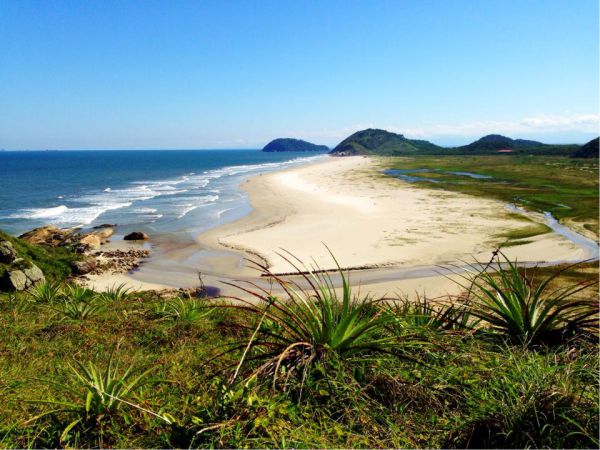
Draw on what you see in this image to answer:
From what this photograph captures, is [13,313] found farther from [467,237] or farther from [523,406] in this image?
[467,237]

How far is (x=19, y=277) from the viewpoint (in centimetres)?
1310

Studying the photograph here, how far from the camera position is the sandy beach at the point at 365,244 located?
1747 centimetres

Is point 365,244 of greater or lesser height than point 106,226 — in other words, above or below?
above

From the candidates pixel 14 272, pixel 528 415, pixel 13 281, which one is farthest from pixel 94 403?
pixel 14 272

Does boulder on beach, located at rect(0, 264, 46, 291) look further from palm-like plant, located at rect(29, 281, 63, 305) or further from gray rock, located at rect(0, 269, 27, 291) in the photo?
palm-like plant, located at rect(29, 281, 63, 305)

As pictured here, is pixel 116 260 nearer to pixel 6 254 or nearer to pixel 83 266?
pixel 83 266

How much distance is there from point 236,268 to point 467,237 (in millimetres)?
14014

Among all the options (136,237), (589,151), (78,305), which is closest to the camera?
(78,305)

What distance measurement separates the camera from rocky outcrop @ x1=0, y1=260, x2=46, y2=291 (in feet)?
41.7

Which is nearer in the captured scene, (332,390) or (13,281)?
(332,390)

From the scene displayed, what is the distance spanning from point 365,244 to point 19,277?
1597 centimetres

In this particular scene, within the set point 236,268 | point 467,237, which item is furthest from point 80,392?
point 467,237

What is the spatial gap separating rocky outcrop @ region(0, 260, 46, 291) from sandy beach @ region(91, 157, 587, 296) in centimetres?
285

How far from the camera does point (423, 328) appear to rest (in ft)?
13.5
